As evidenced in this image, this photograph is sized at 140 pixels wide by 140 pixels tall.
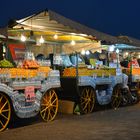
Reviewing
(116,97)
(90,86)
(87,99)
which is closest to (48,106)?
(87,99)

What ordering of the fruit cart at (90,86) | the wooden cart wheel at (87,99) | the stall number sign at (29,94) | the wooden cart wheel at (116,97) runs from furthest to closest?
1. the wooden cart wheel at (116,97)
2. the wooden cart wheel at (87,99)
3. the fruit cart at (90,86)
4. the stall number sign at (29,94)

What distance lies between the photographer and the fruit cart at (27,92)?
9655mm

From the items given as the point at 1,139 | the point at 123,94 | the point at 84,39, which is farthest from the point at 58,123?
the point at 123,94

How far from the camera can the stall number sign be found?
1024cm

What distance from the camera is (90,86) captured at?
13484 millimetres

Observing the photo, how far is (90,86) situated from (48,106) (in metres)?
2.59

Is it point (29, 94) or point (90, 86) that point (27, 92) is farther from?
point (90, 86)

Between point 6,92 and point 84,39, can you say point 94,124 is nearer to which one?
point 6,92

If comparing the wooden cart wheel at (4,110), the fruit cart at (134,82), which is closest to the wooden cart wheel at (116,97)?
the fruit cart at (134,82)

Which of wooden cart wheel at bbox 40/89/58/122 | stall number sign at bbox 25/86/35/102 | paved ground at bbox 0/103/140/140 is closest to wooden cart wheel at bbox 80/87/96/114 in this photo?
paved ground at bbox 0/103/140/140

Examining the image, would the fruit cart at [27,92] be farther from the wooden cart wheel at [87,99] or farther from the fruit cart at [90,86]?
the wooden cart wheel at [87,99]

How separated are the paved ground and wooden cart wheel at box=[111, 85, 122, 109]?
2229mm

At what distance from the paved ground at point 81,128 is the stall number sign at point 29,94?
2.35ft

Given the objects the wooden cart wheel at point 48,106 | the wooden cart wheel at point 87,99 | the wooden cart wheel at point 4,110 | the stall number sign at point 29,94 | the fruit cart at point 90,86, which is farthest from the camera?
the wooden cart wheel at point 87,99
